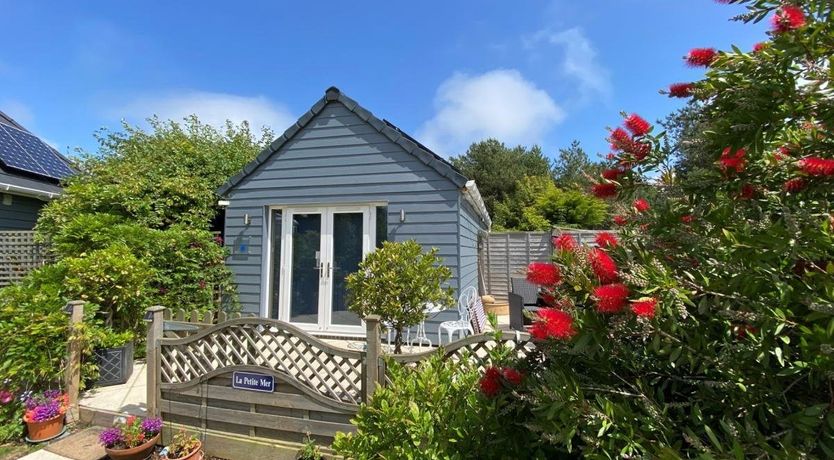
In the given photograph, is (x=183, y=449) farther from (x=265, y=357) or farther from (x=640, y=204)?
(x=640, y=204)

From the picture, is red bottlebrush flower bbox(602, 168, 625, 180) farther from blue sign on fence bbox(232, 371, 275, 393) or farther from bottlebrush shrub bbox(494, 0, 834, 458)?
blue sign on fence bbox(232, 371, 275, 393)

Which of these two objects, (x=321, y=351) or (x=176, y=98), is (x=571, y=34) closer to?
(x=321, y=351)

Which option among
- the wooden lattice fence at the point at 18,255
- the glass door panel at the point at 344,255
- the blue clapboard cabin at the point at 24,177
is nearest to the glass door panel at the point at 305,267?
the glass door panel at the point at 344,255

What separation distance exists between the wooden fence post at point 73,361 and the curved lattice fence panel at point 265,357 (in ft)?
3.70

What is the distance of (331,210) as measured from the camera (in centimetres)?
618

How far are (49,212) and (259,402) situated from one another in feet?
20.5

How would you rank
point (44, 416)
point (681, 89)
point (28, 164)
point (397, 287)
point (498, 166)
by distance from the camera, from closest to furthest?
1. point (681, 89)
2. point (44, 416)
3. point (397, 287)
4. point (28, 164)
5. point (498, 166)

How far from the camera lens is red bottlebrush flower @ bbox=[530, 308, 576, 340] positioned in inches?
43.7

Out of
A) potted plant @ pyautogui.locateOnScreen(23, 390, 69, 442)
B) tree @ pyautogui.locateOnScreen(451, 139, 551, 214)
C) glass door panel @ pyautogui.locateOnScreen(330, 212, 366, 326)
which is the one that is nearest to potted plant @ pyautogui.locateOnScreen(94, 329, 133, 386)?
potted plant @ pyautogui.locateOnScreen(23, 390, 69, 442)

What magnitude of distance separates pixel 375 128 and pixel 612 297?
17.5ft

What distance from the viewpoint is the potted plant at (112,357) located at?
159 inches

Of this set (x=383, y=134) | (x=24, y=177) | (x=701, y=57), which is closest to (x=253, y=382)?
(x=701, y=57)

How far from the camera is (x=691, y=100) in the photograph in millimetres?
1249

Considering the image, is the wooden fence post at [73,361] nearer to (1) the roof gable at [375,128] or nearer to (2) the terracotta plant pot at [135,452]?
(2) the terracotta plant pot at [135,452]
